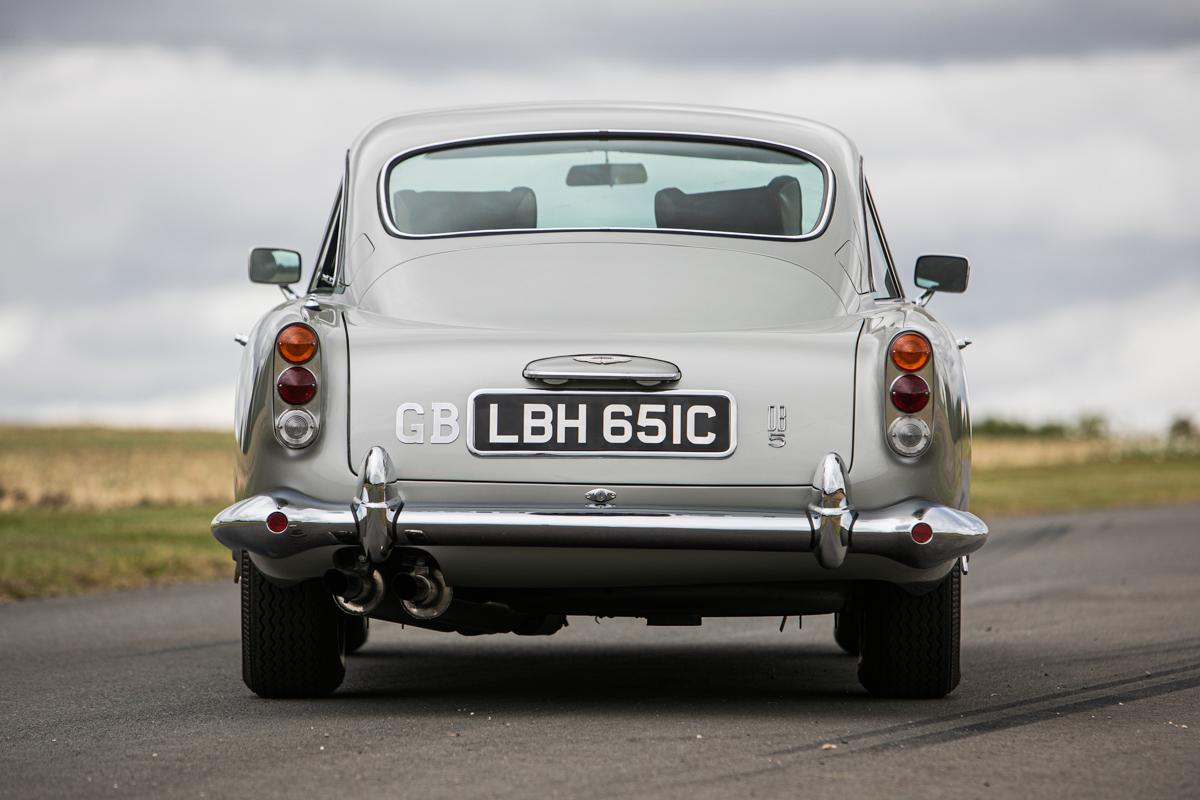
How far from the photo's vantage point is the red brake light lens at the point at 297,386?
5.14 m

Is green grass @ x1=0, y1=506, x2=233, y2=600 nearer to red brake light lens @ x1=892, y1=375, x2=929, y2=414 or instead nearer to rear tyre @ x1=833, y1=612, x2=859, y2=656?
rear tyre @ x1=833, y1=612, x2=859, y2=656

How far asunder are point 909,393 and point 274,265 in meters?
2.65

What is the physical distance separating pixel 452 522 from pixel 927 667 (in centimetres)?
183

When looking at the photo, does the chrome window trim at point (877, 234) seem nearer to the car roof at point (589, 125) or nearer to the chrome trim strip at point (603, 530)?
the car roof at point (589, 125)

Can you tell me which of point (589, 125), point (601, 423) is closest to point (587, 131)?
point (589, 125)

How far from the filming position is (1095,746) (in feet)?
15.7

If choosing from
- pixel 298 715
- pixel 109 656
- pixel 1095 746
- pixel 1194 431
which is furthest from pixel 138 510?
pixel 1194 431

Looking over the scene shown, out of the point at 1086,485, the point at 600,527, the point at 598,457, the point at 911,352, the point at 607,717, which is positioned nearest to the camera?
the point at 600,527

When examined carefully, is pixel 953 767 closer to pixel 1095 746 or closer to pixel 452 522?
pixel 1095 746

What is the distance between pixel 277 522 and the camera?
5.00 m

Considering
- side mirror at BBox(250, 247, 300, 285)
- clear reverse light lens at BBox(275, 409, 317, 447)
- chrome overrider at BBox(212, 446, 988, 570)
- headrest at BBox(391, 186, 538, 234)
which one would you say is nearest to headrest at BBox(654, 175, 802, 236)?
headrest at BBox(391, 186, 538, 234)

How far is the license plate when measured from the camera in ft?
16.5

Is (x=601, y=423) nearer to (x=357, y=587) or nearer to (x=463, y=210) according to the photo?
(x=357, y=587)

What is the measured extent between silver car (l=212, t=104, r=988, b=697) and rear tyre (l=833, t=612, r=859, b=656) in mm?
1940
